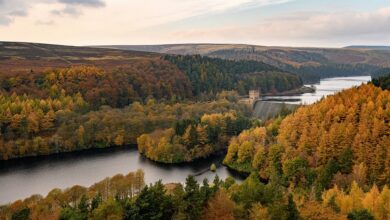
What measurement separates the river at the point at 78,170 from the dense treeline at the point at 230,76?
67128 millimetres

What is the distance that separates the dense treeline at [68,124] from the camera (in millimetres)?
83375

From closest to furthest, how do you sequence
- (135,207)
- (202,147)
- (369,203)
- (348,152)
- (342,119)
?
(135,207) → (369,203) → (348,152) → (342,119) → (202,147)

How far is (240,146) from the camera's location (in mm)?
71188

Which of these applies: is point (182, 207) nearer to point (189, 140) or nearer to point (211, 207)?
point (211, 207)

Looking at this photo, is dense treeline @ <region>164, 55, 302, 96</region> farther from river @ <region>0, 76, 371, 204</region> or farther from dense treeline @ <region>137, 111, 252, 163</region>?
river @ <region>0, 76, 371, 204</region>

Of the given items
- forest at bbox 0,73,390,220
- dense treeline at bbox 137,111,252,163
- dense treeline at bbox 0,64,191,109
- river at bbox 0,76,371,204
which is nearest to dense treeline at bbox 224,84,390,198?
forest at bbox 0,73,390,220

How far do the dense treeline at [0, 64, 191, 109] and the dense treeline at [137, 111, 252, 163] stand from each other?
3091 cm

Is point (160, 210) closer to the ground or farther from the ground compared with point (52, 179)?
farther from the ground

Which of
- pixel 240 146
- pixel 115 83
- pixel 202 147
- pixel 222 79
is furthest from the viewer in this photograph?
pixel 222 79

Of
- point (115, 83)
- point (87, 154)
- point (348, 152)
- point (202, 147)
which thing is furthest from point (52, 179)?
point (115, 83)

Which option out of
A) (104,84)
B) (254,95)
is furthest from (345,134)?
(254,95)

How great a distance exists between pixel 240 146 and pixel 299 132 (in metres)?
9.90

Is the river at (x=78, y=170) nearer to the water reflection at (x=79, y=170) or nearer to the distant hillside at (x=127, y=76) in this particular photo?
the water reflection at (x=79, y=170)

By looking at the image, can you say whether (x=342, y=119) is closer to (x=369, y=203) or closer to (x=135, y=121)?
(x=369, y=203)
